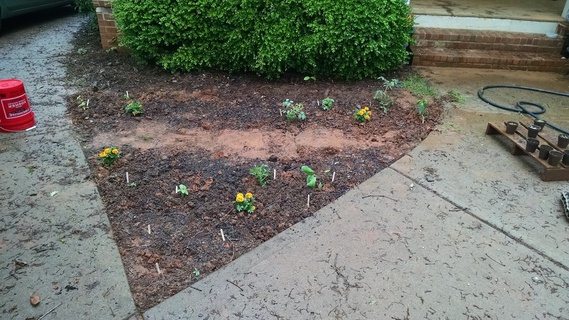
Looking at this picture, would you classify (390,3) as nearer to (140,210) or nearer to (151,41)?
(151,41)

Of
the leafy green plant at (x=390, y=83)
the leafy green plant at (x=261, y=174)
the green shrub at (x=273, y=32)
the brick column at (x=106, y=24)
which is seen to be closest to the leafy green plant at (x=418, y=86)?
the leafy green plant at (x=390, y=83)

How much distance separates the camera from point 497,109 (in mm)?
4203

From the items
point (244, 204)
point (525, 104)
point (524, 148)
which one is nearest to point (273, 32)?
point (244, 204)

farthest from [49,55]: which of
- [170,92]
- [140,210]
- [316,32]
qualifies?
[140,210]

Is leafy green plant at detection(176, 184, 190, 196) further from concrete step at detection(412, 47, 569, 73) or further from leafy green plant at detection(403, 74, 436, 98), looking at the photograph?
concrete step at detection(412, 47, 569, 73)

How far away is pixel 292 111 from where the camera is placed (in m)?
3.80

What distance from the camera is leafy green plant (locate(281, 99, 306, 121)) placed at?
3762 mm

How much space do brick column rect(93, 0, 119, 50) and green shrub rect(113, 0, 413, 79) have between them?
2.54 feet

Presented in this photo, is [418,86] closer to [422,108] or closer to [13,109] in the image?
[422,108]

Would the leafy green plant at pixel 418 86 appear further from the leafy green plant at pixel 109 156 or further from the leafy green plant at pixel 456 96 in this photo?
the leafy green plant at pixel 109 156

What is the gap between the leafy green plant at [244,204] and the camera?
2688 mm

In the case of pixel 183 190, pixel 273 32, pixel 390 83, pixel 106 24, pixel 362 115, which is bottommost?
pixel 183 190

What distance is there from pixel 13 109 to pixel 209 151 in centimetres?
165

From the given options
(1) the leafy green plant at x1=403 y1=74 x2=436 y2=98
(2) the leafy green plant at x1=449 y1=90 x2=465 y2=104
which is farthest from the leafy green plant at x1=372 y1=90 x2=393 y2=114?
(2) the leafy green plant at x1=449 y1=90 x2=465 y2=104
